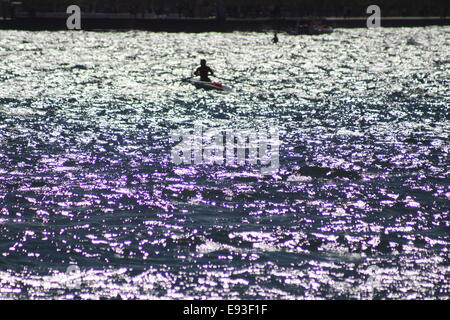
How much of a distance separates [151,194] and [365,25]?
125 meters

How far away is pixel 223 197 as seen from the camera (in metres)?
28.9

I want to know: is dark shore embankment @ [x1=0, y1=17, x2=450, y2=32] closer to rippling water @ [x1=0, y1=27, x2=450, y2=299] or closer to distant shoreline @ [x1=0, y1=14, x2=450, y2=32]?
distant shoreline @ [x1=0, y1=14, x2=450, y2=32]

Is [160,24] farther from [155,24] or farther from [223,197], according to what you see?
[223,197]

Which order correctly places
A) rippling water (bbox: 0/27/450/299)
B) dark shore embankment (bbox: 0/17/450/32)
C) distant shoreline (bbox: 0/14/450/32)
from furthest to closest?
dark shore embankment (bbox: 0/17/450/32), distant shoreline (bbox: 0/14/450/32), rippling water (bbox: 0/27/450/299)

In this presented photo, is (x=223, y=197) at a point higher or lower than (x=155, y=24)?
lower

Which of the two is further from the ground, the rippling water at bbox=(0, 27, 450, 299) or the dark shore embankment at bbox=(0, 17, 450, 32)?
the dark shore embankment at bbox=(0, 17, 450, 32)

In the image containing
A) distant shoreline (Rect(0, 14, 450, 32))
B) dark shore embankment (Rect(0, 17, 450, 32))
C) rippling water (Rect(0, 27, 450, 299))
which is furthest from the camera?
dark shore embankment (Rect(0, 17, 450, 32))

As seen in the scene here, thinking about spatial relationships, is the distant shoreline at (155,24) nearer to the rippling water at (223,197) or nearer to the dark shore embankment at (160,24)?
the dark shore embankment at (160,24)

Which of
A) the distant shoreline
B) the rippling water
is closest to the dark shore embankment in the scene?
the distant shoreline

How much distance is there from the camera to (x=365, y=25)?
14925 centimetres

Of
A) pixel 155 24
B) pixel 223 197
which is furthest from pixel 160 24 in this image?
pixel 223 197

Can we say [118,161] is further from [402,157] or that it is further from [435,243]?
[435,243]

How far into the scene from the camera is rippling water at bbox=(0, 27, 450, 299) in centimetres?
2127

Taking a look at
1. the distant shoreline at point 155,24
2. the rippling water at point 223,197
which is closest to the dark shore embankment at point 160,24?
the distant shoreline at point 155,24
